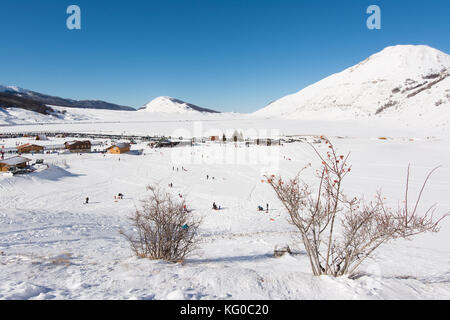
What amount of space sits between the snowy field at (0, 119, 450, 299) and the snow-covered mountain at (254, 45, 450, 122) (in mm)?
61718

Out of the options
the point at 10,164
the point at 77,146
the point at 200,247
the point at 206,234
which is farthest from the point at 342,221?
the point at 77,146

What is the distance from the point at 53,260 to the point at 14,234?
249 inches

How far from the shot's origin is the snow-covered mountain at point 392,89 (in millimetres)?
82938

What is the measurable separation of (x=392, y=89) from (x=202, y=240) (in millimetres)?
159597

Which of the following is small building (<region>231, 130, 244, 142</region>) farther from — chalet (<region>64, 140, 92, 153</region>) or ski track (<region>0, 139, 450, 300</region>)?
chalet (<region>64, 140, 92, 153</region>)

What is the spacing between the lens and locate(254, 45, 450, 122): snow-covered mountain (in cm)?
8294

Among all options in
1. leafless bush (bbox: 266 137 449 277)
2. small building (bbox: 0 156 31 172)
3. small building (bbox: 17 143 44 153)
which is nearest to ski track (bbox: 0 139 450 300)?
leafless bush (bbox: 266 137 449 277)

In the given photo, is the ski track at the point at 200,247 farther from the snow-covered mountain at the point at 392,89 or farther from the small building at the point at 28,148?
the snow-covered mountain at the point at 392,89

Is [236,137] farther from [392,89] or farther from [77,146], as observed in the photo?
[392,89]

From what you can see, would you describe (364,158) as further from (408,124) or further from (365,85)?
(365,85)

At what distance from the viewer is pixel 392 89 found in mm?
132000

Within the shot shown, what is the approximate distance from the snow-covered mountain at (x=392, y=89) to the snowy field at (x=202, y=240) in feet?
202
